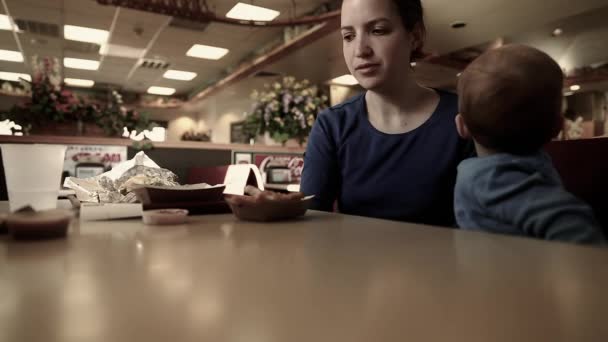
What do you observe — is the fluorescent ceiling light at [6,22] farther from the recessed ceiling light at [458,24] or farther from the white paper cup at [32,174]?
the white paper cup at [32,174]

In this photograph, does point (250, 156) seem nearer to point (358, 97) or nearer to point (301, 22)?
point (358, 97)

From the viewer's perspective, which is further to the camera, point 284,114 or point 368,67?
point 284,114

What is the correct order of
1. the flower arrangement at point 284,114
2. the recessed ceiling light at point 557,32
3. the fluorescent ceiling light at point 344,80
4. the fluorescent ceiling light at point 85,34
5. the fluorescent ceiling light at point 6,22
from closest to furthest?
the flower arrangement at point 284,114 → the recessed ceiling light at point 557,32 → the fluorescent ceiling light at point 6,22 → the fluorescent ceiling light at point 85,34 → the fluorescent ceiling light at point 344,80

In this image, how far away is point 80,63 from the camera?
31.4 feet

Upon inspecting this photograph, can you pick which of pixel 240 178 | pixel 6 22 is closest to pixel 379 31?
pixel 240 178

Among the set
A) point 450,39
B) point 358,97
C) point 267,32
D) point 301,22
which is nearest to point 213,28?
point 267,32

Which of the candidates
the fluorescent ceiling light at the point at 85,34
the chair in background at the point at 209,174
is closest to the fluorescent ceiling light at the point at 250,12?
the fluorescent ceiling light at the point at 85,34

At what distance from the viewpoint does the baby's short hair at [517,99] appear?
82 centimetres

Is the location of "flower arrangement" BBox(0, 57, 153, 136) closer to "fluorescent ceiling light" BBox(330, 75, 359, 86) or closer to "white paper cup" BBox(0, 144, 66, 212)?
"white paper cup" BBox(0, 144, 66, 212)

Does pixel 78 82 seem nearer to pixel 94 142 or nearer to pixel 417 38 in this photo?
pixel 94 142

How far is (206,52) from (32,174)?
822 cm

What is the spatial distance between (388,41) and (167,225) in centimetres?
82

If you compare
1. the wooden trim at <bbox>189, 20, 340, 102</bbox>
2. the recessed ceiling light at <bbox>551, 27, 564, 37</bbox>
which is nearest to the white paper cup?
the wooden trim at <bbox>189, 20, 340, 102</bbox>

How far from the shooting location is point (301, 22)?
525cm
